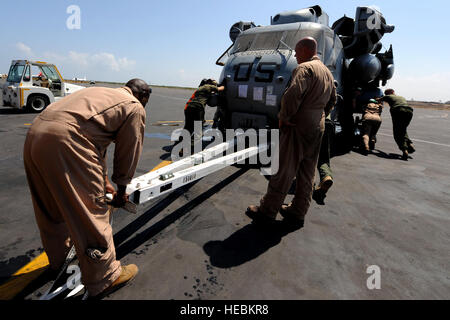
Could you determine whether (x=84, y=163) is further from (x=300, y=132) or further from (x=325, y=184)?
(x=325, y=184)

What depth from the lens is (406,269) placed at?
2721 millimetres

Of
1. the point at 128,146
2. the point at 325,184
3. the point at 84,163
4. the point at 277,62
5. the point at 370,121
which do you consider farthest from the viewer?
the point at 370,121

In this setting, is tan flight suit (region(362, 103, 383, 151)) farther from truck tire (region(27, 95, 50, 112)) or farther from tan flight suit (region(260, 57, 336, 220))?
truck tire (region(27, 95, 50, 112))

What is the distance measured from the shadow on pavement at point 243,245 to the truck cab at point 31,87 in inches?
500

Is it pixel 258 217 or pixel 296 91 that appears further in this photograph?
pixel 258 217

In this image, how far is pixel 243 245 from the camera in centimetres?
299

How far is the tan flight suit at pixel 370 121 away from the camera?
8117 millimetres

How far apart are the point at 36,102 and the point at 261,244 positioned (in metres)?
13.4

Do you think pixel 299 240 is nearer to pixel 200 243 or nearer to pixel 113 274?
pixel 200 243

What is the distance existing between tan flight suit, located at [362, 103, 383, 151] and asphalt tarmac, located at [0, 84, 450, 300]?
11.0 feet

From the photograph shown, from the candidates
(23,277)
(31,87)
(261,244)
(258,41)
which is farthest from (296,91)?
(31,87)

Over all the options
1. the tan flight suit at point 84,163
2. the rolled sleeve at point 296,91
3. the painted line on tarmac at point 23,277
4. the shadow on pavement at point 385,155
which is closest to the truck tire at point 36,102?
the painted line on tarmac at point 23,277

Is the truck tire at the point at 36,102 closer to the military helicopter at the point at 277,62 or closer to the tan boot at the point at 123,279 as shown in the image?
the military helicopter at the point at 277,62
